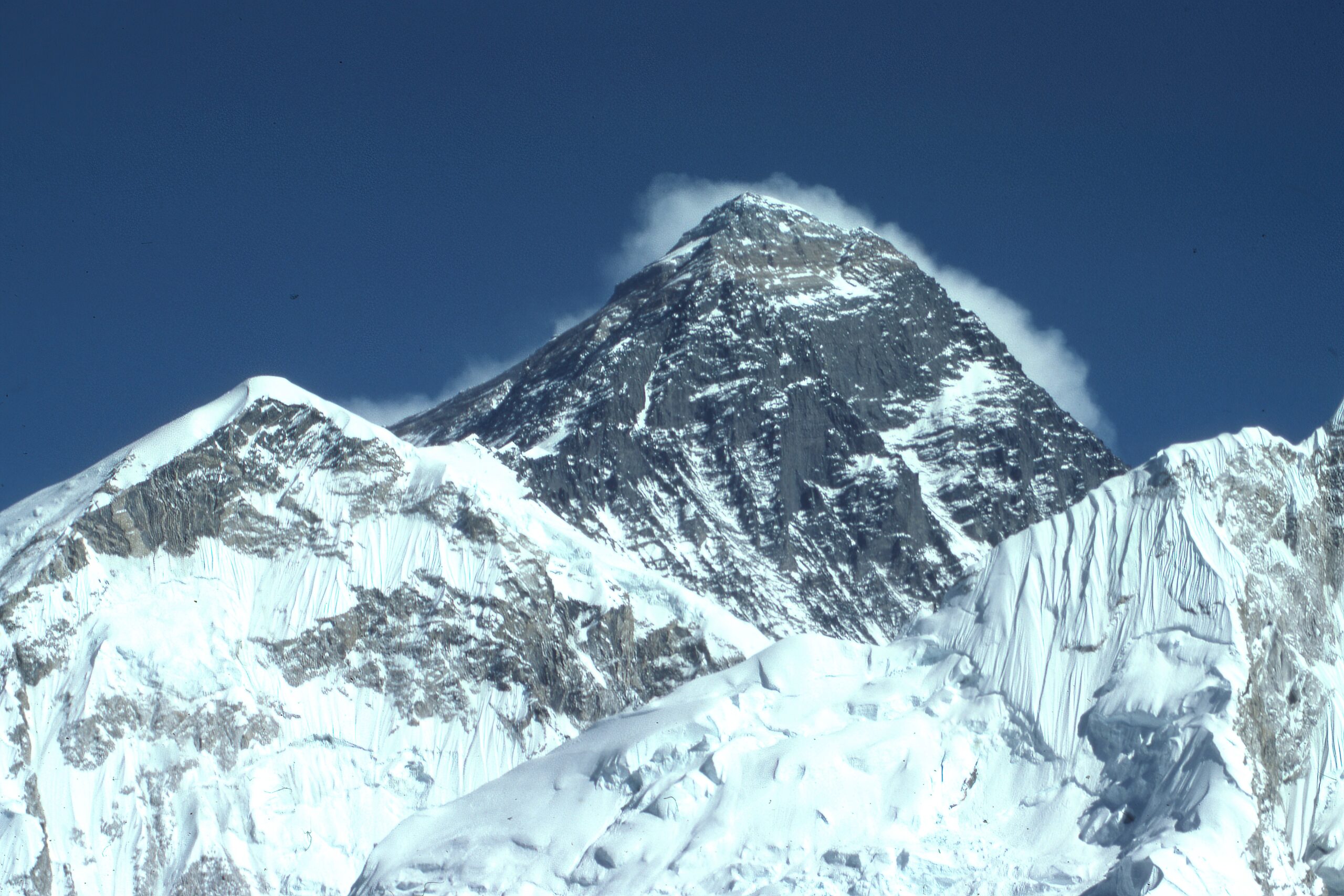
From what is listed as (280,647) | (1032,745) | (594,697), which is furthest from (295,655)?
(1032,745)

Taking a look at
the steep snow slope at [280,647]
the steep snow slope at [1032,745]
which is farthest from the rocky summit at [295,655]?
the steep snow slope at [1032,745]

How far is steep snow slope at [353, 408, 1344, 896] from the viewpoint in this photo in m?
99.2

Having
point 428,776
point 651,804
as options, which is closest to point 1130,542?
point 651,804

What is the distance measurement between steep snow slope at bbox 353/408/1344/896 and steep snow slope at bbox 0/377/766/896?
60.7 ft

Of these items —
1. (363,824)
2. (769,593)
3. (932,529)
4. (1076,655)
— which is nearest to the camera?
(1076,655)

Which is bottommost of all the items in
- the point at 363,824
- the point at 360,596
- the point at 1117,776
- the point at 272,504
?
the point at 1117,776

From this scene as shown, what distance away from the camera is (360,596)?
144m

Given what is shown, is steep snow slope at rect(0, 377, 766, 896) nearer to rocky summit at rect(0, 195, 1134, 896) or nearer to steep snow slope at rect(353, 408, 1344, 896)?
rocky summit at rect(0, 195, 1134, 896)

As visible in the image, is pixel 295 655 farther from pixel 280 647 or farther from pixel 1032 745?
pixel 1032 745

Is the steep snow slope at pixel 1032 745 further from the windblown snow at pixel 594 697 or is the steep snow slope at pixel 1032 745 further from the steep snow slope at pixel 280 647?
the steep snow slope at pixel 280 647

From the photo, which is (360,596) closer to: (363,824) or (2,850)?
(363,824)

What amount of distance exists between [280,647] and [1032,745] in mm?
57218

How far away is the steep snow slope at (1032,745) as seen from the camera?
99.2 metres

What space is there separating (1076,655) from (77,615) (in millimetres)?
67162
